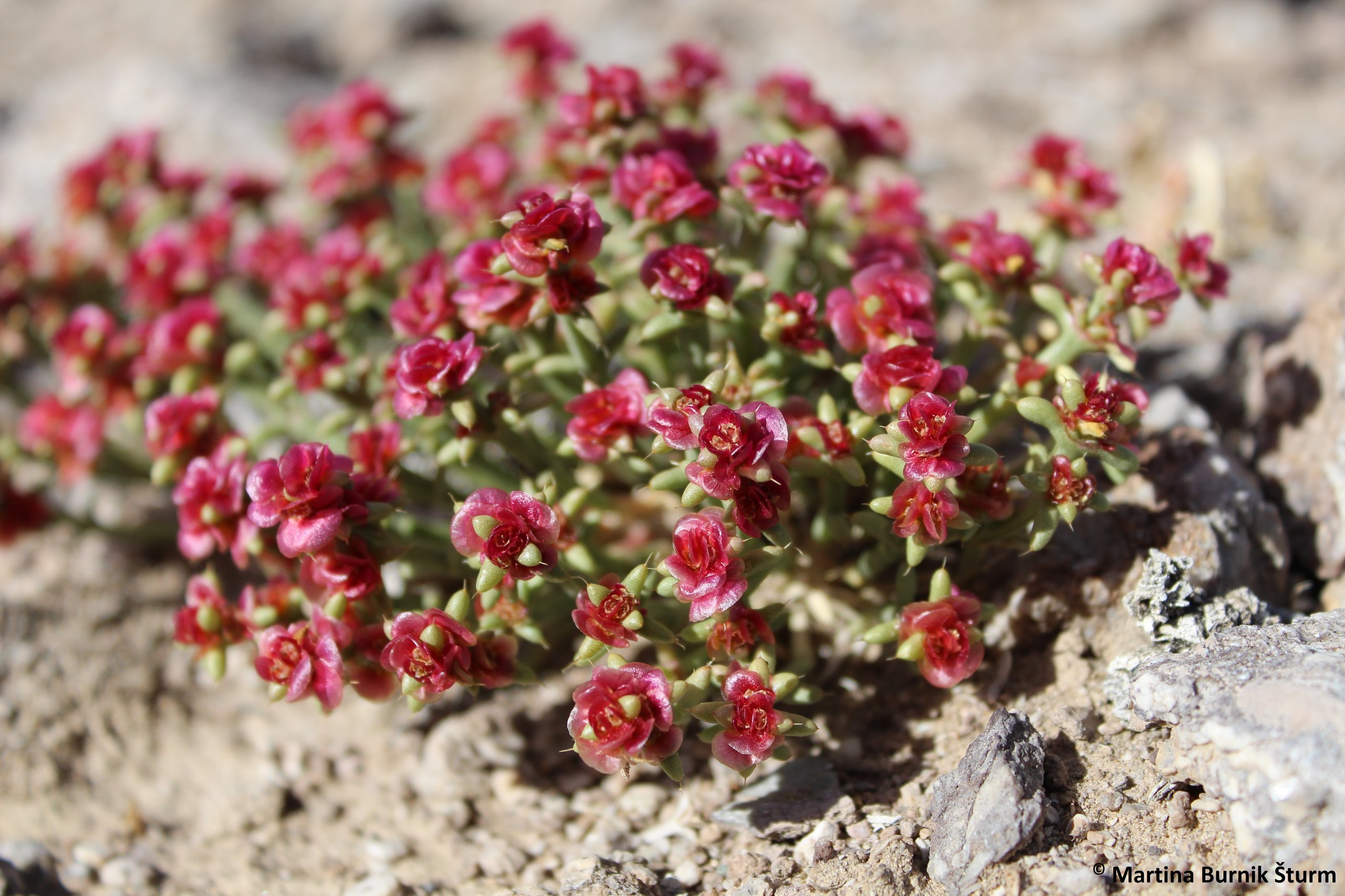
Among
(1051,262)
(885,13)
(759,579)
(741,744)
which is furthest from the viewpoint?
(885,13)

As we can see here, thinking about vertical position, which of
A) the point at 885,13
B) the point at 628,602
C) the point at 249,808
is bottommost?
the point at 249,808

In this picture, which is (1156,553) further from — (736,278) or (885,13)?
(885,13)

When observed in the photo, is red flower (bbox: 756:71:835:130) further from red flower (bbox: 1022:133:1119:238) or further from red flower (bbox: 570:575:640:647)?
red flower (bbox: 570:575:640:647)

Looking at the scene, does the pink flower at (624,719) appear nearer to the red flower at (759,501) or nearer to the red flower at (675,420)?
the red flower at (759,501)

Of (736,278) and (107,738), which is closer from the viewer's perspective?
(736,278)

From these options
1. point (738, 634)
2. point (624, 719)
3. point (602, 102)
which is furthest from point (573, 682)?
point (602, 102)

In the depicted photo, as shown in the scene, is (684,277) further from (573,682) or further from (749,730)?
(573,682)

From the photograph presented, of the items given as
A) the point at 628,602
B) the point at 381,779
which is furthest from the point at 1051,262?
the point at 381,779
